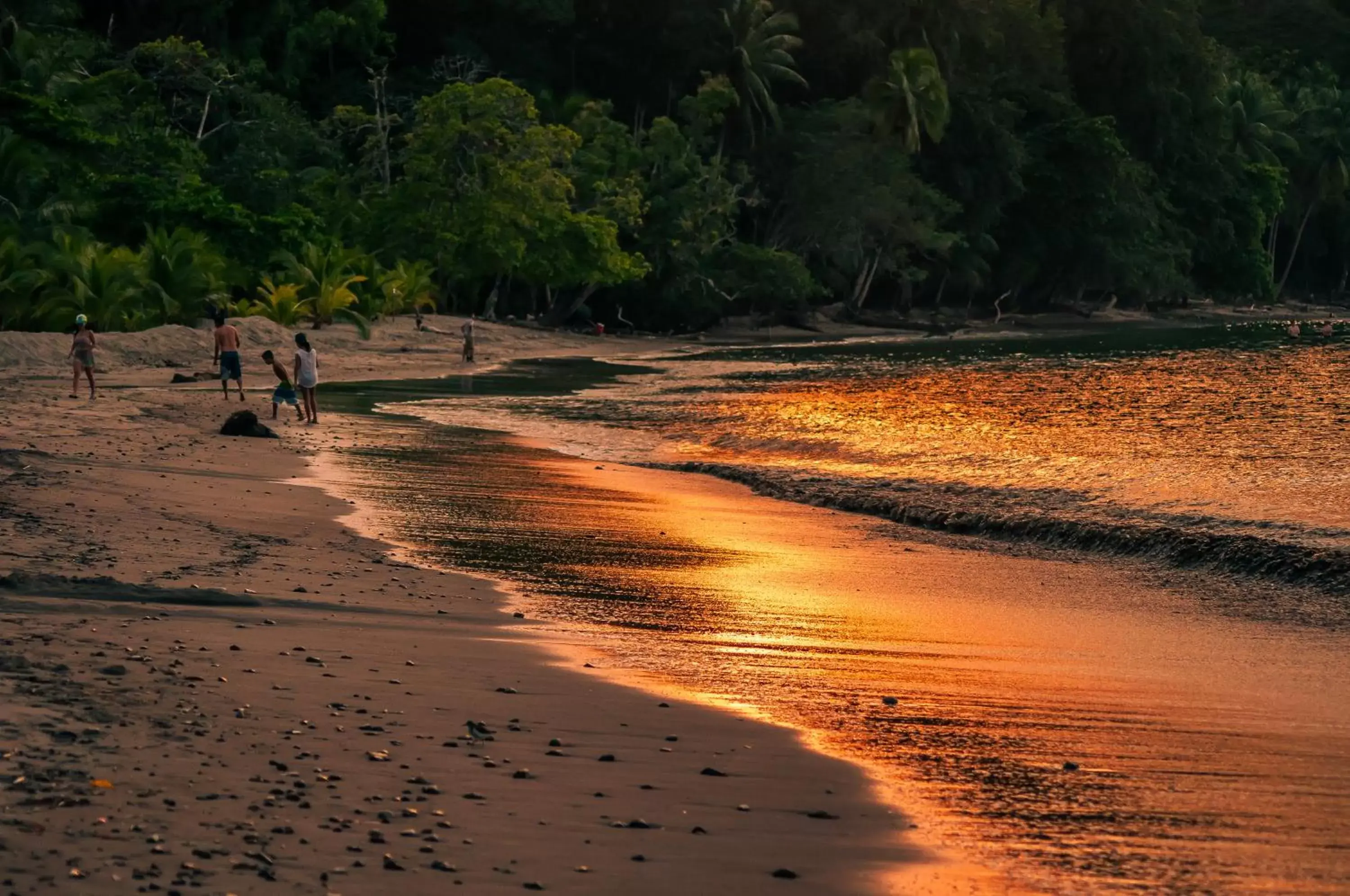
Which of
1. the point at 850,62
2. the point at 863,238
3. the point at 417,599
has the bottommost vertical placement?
the point at 417,599

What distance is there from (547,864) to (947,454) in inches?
701

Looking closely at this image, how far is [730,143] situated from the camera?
6812 centimetres

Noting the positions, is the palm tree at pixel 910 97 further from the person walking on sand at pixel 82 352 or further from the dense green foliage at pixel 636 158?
the person walking on sand at pixel 82 352

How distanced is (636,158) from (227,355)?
35.3m

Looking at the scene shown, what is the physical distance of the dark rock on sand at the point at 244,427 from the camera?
2075cm

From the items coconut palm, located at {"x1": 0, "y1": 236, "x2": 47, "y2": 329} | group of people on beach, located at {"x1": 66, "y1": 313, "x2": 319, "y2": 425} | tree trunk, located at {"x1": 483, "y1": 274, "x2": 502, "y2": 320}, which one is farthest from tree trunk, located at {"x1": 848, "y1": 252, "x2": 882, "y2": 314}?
group of people on beach, located at {"x1": 66, "y1": 313, "x2": 319, "y2": 425}

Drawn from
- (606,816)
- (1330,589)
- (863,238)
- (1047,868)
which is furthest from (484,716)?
(863,238)

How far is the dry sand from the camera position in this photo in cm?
520

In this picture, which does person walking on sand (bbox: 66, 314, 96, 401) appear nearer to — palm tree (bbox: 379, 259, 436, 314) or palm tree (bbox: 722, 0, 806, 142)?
palm tree (bbox: 379, 259, 436, 314)

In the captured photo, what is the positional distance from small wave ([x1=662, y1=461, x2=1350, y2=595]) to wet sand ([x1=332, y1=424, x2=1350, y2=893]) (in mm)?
497

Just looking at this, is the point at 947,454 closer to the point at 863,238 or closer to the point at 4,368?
the point at 4,368

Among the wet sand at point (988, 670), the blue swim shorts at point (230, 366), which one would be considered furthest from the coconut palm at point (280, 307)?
the wet sand at point (988, 670)

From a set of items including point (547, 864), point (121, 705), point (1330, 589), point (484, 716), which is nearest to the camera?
point (547, 864)

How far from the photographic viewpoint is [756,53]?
6500 centimetres
